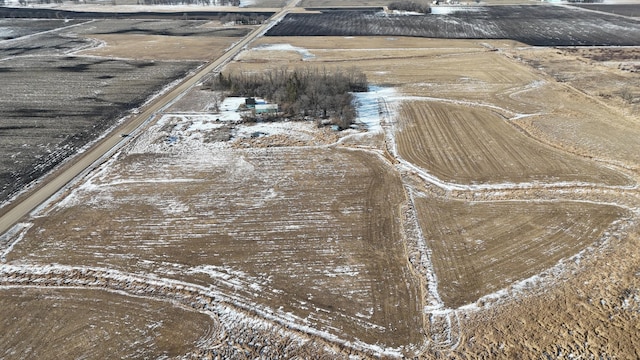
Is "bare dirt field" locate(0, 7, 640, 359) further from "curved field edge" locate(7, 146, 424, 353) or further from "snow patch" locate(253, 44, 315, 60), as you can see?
"snow patch" locate(253, 44, 315, 60)

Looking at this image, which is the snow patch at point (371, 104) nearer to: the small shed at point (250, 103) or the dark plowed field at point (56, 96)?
the small shed at point (250, 103)

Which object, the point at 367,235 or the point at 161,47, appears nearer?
the point at 367,235

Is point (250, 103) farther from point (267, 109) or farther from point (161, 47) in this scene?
point (161, 47)

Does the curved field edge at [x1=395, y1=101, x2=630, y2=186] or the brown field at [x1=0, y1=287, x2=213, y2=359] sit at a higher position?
the curved field edge at [x1=395, y1=101, x2=630, y2=186]

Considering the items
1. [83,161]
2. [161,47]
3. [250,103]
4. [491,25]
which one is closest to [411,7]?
[491,25]

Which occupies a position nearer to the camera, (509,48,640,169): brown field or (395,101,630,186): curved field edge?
(395,101,630,186): curved field edge

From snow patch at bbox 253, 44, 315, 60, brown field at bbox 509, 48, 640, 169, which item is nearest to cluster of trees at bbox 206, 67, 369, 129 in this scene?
brown field at bbox 509, 48, 640, 169
